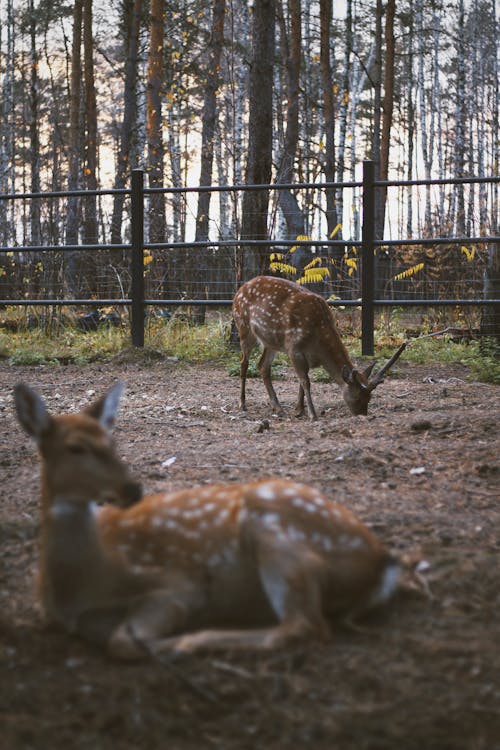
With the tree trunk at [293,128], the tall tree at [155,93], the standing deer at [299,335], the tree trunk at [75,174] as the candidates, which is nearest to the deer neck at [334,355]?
the standing deer at [299,335]

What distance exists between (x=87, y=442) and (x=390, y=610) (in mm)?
1051

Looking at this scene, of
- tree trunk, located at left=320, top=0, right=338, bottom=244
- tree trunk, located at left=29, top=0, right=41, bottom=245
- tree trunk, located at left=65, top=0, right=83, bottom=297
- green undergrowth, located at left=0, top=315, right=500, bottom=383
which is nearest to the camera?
green undergrowth, located at left=0, top=315, right=500, bottom=383

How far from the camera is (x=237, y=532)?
2.53 metres

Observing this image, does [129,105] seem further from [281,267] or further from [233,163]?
[281,267]

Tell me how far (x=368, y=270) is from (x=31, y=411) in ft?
24.2

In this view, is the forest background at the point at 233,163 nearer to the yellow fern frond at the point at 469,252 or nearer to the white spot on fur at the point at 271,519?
the yellow fern frond at the point at 469,252

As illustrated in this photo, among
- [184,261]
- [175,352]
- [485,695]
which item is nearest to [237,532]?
[485,695]

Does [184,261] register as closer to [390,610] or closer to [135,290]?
[135,290]

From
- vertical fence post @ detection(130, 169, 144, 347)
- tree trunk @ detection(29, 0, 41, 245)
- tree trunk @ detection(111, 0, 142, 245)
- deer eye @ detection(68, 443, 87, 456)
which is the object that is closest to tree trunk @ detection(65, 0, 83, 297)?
tree trunk @ detection(111, 0, 142, 245)

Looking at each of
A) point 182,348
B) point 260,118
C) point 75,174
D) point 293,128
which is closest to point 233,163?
point 260,118

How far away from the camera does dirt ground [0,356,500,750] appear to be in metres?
1.99

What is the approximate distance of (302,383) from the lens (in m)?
6.80

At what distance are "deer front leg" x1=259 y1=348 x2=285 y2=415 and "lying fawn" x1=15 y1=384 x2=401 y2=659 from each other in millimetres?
4235

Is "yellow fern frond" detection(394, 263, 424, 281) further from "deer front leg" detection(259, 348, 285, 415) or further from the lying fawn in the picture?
the lying fawn
